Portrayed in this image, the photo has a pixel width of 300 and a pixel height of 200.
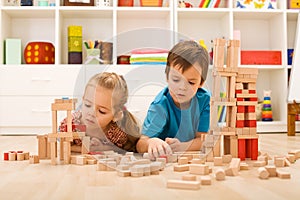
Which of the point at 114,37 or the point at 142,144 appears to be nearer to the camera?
the point at 142,144

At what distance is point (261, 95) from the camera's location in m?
3.00

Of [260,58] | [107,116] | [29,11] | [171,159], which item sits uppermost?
[29,11]

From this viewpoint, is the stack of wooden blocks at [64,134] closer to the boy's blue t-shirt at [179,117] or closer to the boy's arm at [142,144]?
the boy's arm at [142,144]

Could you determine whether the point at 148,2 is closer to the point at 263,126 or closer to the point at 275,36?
the point at 275,36

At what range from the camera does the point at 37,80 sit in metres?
2.60

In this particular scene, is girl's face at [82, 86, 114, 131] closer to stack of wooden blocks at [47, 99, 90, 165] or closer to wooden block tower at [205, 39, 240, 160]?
stack of wooden blocks at [47, 99, 90, 165]

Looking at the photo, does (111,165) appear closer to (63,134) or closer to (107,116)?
(63,134)

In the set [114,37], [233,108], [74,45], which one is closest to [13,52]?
[74,45]

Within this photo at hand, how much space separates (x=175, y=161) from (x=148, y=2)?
1724 millimetres

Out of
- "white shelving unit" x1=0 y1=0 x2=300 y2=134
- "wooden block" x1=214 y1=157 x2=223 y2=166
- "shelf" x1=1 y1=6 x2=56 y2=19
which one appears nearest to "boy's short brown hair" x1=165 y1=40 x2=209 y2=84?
"wooden block" x1=214 y1=157 x2=223 y2=166

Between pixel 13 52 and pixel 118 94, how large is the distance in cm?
147

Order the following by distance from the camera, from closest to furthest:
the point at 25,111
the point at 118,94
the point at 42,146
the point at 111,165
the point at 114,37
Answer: the point at 111,165
the point at 42,146
the point at 118,94
the point at 114,37
the point at 25,111

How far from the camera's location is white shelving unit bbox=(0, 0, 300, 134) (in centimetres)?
259

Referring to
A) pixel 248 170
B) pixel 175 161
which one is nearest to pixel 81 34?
pixel 175 161
